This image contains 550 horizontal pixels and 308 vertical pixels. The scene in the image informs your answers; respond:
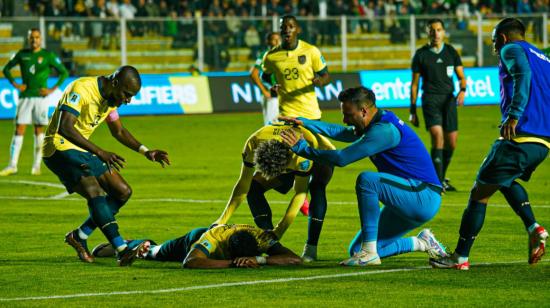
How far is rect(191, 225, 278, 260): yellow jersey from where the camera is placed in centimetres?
1038

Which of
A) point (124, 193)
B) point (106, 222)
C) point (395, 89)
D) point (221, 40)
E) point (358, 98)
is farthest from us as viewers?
point (221, 40)

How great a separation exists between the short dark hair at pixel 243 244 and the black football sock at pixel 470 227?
1.76 m

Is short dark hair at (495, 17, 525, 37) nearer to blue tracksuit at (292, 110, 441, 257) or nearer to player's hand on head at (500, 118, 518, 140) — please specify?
player's hand on head at (500, 118, 518, 140)

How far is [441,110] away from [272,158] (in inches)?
296

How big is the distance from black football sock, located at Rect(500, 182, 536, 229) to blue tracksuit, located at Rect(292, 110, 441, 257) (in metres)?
0.66

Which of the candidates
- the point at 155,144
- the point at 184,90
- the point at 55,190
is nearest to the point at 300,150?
the point at 55,190

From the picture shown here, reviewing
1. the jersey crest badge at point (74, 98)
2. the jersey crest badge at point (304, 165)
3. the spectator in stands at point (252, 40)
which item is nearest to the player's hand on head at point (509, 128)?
the jersey crest badge at point (304, 165)

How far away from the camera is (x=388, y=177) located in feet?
34.3

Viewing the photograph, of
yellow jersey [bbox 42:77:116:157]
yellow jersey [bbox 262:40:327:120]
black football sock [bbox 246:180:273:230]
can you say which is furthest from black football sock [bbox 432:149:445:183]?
yellow jersey [bbox 42:77:116:157]

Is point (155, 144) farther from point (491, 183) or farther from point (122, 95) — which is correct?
point (491, 183)

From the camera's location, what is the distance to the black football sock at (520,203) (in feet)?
35.1

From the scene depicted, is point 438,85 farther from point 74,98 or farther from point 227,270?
point 227,270

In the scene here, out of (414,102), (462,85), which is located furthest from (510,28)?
(462,85)

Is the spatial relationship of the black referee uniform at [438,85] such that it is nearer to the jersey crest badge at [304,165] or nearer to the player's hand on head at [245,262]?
the jersey crest badge at [304,165]
